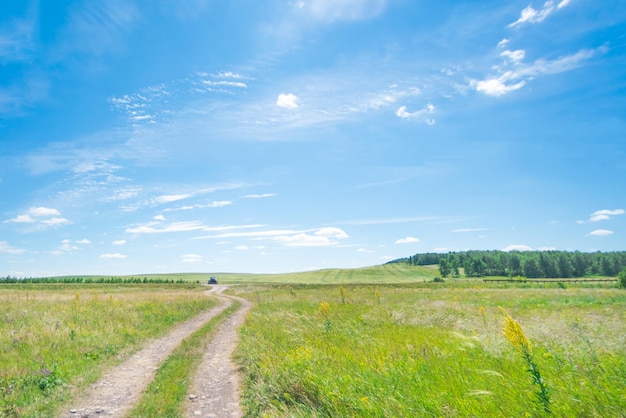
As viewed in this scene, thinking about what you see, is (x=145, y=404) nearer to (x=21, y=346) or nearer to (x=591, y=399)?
(x=21, y=346)

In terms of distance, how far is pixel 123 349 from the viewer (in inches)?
519

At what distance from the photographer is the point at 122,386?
9.13 m

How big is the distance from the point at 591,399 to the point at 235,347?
12.1m

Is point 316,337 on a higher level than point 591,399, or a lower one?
lower

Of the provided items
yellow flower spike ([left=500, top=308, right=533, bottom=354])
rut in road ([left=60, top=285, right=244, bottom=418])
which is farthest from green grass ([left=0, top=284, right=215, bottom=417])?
yellow flower spike ([left=500, top=308, right=533, bottom=354])

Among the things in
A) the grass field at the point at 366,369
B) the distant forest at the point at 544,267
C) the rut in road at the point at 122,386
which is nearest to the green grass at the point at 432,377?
the grass field at the point at 366,369

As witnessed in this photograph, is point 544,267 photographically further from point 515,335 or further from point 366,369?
point 515,335

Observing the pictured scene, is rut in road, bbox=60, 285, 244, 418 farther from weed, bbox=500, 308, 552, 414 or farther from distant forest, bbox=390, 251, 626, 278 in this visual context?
distant forest, bbox=390, 251, 626, 278

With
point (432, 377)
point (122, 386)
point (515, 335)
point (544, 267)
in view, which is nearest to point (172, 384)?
point (122, 386)

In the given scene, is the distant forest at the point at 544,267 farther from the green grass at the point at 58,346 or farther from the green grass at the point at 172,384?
the green grass at the point at 172,384

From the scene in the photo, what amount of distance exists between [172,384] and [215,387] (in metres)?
1.28

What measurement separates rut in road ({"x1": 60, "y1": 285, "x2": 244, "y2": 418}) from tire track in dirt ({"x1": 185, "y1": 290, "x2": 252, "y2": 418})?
1.46m

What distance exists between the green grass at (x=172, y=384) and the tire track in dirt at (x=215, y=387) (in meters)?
0.24

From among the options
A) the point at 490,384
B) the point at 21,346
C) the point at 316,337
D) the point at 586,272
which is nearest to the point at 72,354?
the point at 21,346
